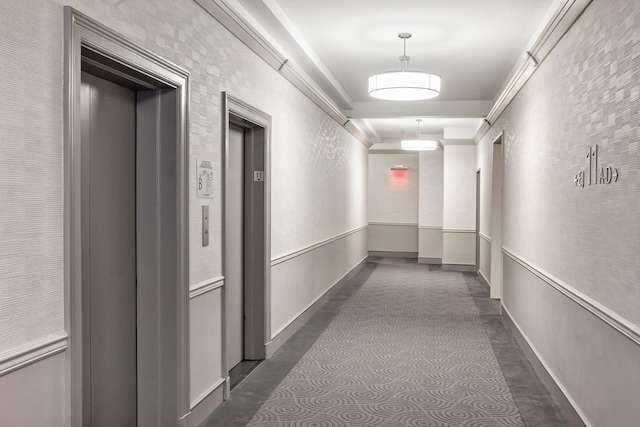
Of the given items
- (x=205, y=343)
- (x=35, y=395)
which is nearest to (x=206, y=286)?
(x=205, y=343)

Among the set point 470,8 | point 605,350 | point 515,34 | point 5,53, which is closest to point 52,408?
point 5,53

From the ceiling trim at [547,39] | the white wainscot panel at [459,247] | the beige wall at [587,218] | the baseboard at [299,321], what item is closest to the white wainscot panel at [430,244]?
the white wainscot panel at [459,247]

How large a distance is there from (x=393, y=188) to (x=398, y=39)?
37.5ft

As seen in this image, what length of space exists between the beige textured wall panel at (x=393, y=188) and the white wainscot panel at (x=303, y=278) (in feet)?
21.0

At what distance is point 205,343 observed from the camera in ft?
13.9

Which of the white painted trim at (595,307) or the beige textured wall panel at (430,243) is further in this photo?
the beige textured wall panel at (430,243)

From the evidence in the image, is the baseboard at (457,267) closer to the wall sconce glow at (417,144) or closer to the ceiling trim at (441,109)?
the wall sconce glow at (417,144)

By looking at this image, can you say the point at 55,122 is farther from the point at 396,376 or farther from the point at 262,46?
the point at 396,376

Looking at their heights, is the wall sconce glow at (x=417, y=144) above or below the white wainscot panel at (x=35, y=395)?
above

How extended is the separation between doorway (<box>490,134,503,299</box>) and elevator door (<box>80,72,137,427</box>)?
713 centimetres

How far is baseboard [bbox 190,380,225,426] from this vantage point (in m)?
3.98

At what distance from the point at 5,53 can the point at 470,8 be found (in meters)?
4.17

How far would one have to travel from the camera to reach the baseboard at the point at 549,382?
4030 millimetres

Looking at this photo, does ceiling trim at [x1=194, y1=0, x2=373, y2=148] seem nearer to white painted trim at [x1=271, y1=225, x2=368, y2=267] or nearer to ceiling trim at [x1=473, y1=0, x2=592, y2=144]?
white painted trim at [x1=271, y1=225, x2=368, y2=267]
